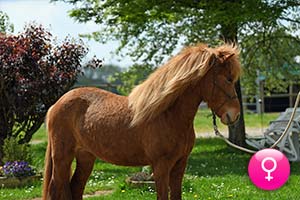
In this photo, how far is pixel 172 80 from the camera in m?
4.94

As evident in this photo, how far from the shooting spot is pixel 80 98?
5.55 meters

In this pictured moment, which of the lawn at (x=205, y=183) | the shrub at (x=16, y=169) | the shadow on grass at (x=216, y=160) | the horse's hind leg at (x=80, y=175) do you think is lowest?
the shadow on grass at (x=216, y=160)

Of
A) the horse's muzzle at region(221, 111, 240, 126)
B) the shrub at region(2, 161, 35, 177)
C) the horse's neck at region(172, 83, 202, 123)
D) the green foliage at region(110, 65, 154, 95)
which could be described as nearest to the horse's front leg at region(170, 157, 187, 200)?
the horse's neck at region(172, 83, 202, 123)

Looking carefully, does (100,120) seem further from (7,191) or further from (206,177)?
(206,177)

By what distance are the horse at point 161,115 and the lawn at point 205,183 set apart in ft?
7.47

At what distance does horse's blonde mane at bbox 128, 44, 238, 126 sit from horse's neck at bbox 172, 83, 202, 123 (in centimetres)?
6

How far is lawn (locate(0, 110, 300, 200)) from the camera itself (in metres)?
7.60

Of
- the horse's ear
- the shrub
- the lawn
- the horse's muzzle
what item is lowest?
the lawn

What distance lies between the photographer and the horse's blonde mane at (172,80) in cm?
490

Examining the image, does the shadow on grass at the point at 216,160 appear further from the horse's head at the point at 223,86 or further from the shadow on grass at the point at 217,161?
the horse's head at the point at 223,86

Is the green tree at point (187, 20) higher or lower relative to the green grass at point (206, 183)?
higher

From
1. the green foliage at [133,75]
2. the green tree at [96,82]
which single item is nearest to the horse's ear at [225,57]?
the green tree at [96,82]

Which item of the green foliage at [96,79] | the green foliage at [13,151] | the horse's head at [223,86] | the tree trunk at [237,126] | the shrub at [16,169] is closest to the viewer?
the horse's head at [223,86]

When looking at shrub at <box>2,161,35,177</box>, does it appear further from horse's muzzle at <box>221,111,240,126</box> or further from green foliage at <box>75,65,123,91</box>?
horse's muzzle at <box>221,111,240,126</box>
